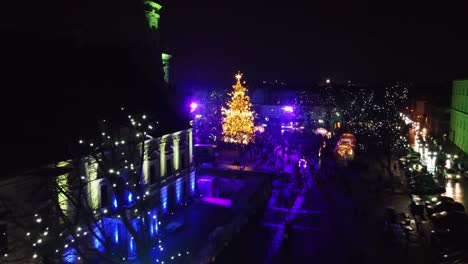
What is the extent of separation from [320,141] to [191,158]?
30.9 m

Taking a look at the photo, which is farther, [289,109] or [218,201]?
[289,109]

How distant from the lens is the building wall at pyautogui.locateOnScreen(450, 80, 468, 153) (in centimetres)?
4621

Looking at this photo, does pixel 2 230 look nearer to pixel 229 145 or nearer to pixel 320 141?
pixel 229 145

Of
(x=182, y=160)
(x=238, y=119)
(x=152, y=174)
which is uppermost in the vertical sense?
(x=238, y=119)

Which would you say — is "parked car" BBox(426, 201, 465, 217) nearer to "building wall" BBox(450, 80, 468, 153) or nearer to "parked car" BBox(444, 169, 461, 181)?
"parked car" BBox(444, 169, 461, 181)

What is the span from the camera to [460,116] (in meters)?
49.1

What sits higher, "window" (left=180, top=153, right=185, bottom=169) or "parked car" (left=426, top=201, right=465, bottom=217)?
"window" (left=180, top=153, right=185, bottom=169)

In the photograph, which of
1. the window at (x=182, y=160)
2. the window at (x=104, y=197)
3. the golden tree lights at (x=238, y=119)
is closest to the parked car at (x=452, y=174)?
the window at (x=182, y=160)

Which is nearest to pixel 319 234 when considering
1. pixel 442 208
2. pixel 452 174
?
pixel 442 208

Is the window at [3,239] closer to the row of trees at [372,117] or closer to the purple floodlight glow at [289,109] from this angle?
the row of trees at [372,117]

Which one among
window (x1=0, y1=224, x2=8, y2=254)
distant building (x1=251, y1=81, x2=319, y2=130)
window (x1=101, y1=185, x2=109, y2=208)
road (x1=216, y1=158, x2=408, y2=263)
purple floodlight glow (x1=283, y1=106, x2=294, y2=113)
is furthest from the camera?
purple floodlight glow (x1=283, y1=106, x2=294, y2=113)

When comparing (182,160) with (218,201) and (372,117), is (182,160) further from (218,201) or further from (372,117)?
(372,117)

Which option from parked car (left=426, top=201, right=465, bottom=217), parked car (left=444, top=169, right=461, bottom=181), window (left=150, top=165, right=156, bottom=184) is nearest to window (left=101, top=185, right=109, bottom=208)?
window (left=150, top=165, right=156, bottom=184)

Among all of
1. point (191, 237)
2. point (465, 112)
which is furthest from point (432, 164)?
point (191, 237)
